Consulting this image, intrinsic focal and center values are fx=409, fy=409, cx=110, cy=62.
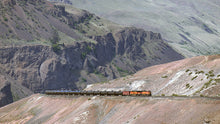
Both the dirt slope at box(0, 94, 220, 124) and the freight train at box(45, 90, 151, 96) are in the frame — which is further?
the freight train at box(45, 90, 151, 96)

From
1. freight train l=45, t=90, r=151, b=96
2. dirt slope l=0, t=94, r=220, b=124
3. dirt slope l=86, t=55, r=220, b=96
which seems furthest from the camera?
freight train l=45, t=90, r=151, b=96

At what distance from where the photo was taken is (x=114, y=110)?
69.5 meters

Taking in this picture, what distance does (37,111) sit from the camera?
9806cm

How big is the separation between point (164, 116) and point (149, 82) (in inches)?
1618

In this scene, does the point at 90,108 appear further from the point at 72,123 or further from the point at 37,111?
the point at 37,111

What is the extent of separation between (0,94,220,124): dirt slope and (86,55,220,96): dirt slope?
8782 mm

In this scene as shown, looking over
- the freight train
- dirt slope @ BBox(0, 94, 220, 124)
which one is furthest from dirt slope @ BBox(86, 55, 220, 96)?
dirt slope @ BBox(0, 94, 220, 124)

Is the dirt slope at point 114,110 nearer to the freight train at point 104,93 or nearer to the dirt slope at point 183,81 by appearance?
the freight train at point 104,93

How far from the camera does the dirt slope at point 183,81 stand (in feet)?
225

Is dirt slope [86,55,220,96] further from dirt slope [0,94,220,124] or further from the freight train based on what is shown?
dirt slope [0,94,220,124]

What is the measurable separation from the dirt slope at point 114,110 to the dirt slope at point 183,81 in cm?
878

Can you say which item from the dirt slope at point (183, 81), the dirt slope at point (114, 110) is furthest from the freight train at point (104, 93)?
the dirt slope at point (183, 81)

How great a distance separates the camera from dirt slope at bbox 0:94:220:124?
163 feet

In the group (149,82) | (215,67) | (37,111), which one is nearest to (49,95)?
(37,111)
